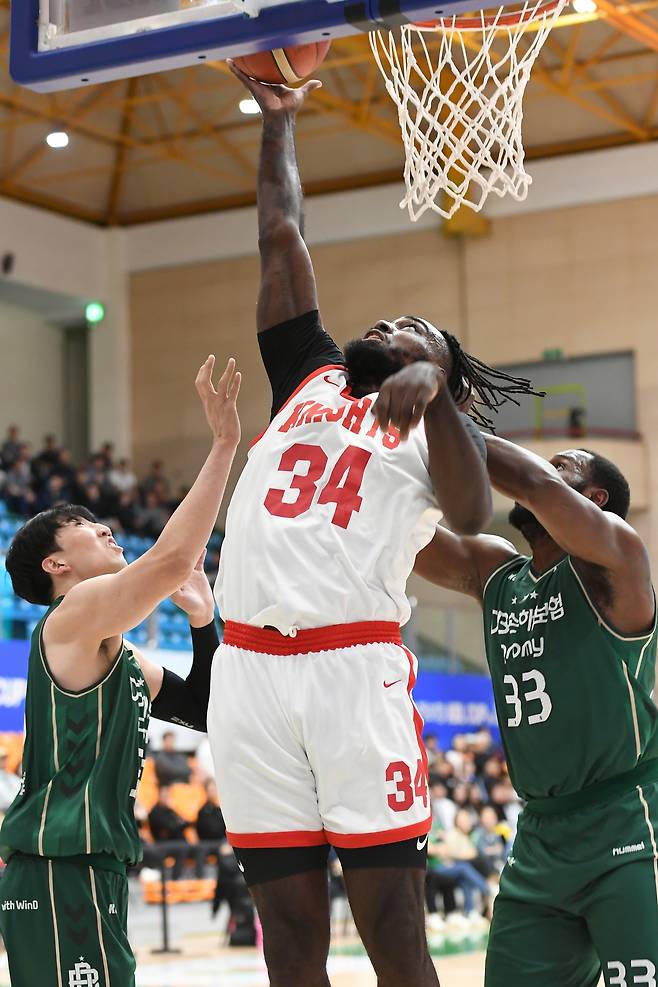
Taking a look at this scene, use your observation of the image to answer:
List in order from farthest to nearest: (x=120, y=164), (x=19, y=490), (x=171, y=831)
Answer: (x=120, y=164)
(x=19, y=490)
(x=171, y=831)

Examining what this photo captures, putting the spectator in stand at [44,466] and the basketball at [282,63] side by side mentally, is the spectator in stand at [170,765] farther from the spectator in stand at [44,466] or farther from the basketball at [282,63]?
the basketball at [282,63]

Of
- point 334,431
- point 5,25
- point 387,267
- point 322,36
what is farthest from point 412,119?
point 387,267

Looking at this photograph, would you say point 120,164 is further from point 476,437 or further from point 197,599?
point 476,437

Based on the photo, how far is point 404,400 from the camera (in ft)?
9.71

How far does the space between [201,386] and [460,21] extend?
2.27m

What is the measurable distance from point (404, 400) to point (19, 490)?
16.4 m

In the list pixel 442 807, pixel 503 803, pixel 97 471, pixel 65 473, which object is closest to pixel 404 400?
pixel 442 807

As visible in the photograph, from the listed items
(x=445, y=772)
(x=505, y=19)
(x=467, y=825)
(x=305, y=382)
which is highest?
(x=505, y=19)

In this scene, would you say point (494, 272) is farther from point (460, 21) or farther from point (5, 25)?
point (460, 21)

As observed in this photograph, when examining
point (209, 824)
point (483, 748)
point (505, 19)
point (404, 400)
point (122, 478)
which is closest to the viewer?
point (404, 400)

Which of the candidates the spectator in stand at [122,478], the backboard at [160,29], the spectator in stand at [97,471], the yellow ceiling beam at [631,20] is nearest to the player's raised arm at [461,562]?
the backboard at [160,29]

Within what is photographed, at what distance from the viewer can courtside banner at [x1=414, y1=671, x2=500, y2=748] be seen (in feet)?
52.7

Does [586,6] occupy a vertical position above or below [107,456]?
above

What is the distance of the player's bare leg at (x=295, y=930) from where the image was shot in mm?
3219
